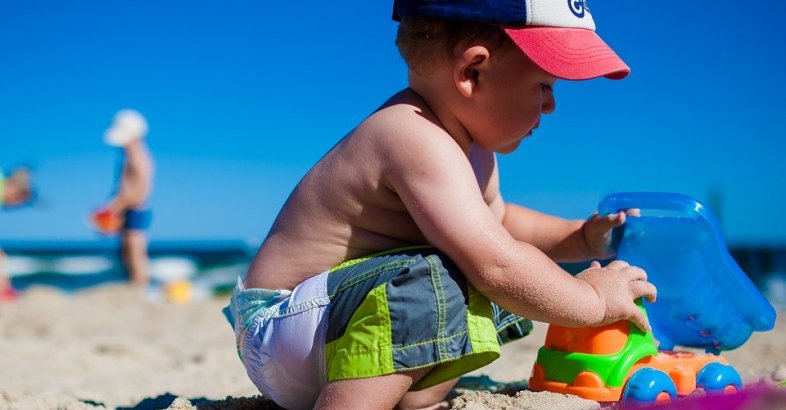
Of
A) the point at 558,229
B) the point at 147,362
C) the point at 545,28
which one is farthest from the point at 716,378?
the point at 147,362

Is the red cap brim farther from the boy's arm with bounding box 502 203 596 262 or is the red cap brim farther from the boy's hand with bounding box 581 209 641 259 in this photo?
the boy's arm with bounding box 502 203 596 262

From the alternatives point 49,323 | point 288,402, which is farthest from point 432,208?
point 49,323

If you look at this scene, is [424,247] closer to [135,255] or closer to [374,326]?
[374,326]

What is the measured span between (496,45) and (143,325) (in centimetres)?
435

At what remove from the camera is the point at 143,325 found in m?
5.40

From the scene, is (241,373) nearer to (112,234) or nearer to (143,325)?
(143,325)

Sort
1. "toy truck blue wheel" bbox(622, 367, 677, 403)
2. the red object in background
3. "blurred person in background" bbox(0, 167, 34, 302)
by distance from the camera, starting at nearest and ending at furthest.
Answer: "toy truck blue wheel" bbox(622, 367, 677, 403)
the red object in background
"blurred person in background" bbox(0, 167, 34, 302)

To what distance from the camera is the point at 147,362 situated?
141 inches

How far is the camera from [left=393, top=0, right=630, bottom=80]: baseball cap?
1683 millimetres

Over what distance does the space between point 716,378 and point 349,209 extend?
3.10 ft

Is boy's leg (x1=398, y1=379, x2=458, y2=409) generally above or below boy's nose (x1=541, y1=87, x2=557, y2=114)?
below

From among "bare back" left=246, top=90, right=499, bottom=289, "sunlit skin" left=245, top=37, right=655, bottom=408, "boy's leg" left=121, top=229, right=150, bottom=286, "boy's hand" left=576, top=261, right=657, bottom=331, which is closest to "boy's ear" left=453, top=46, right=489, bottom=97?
"sunlit skin" left=245, top=37, right=655, bottom=408

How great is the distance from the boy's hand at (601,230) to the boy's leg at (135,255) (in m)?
6.28

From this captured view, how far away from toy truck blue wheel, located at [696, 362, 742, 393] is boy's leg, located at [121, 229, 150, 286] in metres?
6.69
